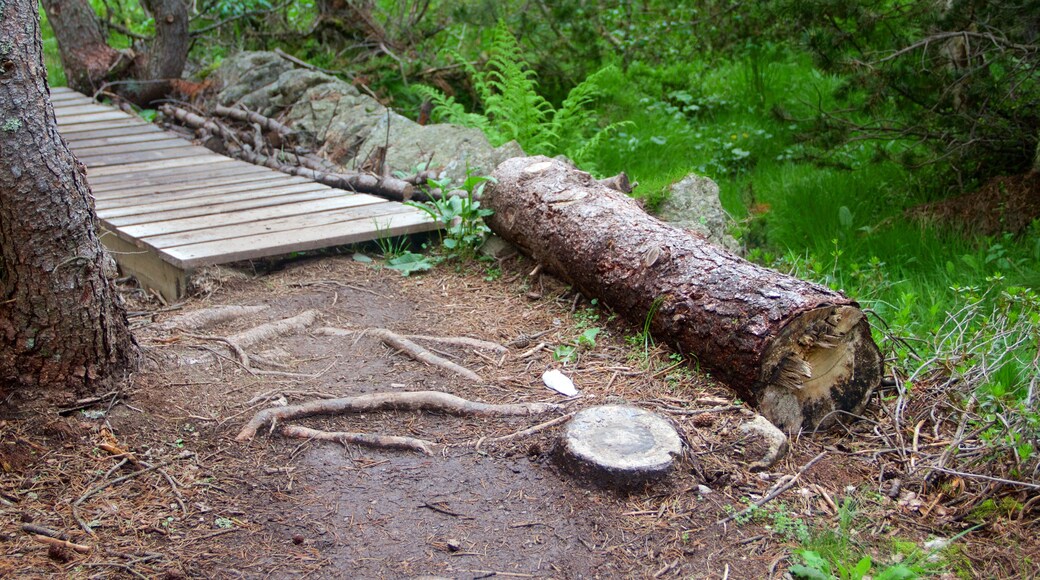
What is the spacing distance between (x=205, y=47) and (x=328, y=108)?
3827 mm

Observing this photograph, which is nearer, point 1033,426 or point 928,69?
point 1033,426

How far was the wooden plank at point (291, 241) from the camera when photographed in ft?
16.6

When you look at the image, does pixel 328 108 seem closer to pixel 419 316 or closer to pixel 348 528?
pixel 419 316

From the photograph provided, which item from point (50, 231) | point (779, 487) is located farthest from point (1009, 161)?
point (50, 231)

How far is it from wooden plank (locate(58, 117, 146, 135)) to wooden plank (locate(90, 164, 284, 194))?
169 centimetres

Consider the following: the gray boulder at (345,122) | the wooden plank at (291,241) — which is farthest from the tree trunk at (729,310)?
the gray boulder at (345,122)

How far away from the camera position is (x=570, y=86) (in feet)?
32.2

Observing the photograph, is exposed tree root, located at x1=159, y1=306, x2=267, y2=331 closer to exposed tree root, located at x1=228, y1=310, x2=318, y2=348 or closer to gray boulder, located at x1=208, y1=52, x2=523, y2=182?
exposed tree root, located at x1=228, y1=310, x2=318, y2=348

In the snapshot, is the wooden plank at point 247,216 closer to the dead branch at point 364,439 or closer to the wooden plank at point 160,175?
the wooden plank at point 160,175

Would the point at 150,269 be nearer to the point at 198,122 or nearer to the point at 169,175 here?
the point at 169,175

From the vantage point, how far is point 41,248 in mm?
3094

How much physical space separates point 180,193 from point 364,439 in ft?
12.8

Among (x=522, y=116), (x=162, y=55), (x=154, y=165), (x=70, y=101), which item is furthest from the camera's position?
(x=70, y=101)

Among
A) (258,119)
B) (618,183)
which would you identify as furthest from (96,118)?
(618,183)
